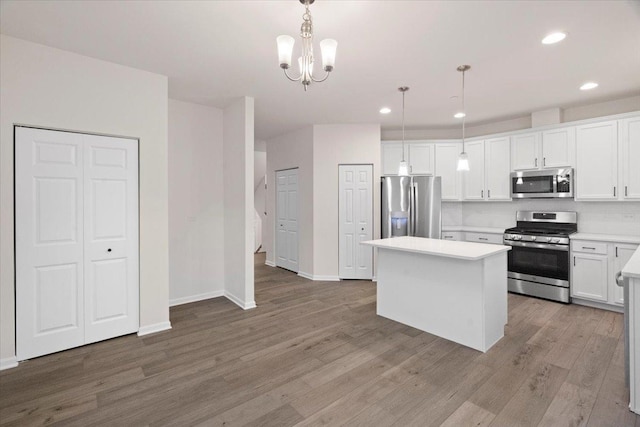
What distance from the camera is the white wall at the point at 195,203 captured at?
4.25 m

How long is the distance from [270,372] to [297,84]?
3168 millimetres

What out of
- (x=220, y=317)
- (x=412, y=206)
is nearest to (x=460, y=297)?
(x=412, y=206)

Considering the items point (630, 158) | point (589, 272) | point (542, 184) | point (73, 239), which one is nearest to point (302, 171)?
point (73, 239)

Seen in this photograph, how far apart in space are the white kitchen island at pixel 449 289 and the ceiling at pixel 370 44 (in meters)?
1.94

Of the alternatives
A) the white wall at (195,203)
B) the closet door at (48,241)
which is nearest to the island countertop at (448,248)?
the white wall at (195,203)

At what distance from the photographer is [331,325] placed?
3.51 m

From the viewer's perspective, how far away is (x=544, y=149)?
4.62 metres

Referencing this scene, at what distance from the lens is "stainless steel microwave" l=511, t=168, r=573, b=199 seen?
→ 14.4 feet

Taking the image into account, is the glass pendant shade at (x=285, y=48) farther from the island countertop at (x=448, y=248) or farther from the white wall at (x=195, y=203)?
the white wall at (x=195, y=203)

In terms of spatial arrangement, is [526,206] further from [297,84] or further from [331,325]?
[297,84]

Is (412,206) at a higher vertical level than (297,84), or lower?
lower

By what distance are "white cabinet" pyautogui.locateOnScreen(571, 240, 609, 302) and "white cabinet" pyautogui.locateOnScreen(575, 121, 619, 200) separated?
765mm

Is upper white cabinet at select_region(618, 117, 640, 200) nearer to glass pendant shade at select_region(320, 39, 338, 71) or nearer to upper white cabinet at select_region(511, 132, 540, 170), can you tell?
upper white cabinet at select_region(511, 132, 540, 170)

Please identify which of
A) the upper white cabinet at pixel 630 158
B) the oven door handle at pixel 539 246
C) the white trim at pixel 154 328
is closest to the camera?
the white trim at pixel 154 328
